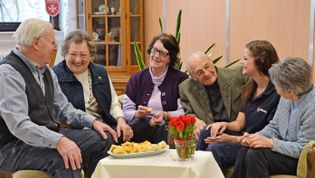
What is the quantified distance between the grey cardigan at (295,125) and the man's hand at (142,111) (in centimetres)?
97

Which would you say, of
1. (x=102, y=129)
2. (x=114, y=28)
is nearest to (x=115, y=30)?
(x=114, y=28)

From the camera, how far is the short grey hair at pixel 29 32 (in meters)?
2.64

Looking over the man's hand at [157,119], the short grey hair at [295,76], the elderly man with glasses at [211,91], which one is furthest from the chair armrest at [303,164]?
the man's hand at [157,119]

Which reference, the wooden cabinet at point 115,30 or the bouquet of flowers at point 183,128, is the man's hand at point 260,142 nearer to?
the bouquet of flowers at point 183,128

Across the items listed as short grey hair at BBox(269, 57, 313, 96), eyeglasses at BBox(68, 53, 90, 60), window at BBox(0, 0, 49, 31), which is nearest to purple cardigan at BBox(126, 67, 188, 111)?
eyeglasses at BBox(68, 53, 90, 60)

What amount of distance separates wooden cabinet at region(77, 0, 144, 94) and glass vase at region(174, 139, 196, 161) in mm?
3257

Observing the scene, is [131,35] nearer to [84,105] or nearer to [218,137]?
[84,105]

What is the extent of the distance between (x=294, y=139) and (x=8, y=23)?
4.39 meters

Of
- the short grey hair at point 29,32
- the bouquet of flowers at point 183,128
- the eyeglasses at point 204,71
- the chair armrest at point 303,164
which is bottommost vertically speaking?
the chair armrest at point 303,164

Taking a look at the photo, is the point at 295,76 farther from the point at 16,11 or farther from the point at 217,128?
the point at 16,11

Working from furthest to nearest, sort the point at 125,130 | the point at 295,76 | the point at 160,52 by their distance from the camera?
the point at 160,52 < the point at 125,130 < the point at 295,76

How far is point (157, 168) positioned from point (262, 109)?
995 mm

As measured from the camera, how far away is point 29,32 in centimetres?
265

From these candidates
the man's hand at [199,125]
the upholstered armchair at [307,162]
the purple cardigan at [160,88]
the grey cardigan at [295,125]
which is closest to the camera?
the upholstered armchair at [307,162]
